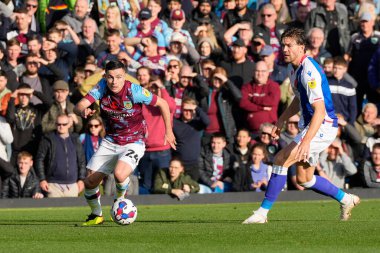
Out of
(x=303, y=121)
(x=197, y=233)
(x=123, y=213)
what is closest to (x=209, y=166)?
(x=303, y=121)

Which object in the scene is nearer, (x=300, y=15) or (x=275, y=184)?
(x=275, y=184)

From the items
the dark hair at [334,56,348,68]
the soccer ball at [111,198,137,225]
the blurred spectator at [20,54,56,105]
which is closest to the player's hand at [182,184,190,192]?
the blurred spectator at [20,54,56,105]

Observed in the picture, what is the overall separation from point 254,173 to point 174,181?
1.60 meters

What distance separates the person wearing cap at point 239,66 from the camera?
20.4 metres

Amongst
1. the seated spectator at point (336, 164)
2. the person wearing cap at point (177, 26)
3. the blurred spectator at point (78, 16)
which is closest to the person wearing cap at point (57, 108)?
the blurred spectator at point (78, 16)

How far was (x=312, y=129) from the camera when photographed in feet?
39.1

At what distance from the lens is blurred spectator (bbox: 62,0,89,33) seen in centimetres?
2114

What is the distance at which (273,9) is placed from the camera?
2208 centimetres

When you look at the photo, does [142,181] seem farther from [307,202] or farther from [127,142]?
[127,142]

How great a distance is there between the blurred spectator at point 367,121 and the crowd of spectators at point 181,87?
23 mm

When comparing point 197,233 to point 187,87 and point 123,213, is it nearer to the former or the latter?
point 123,213

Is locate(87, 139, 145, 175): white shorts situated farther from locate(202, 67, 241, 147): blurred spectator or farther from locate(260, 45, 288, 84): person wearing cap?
locate(260, 45, 288, 84): person wearing cap

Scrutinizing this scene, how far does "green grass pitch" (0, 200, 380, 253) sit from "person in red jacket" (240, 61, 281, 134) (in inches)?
169

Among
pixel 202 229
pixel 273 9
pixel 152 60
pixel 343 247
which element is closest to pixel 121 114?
pixel 202 229
